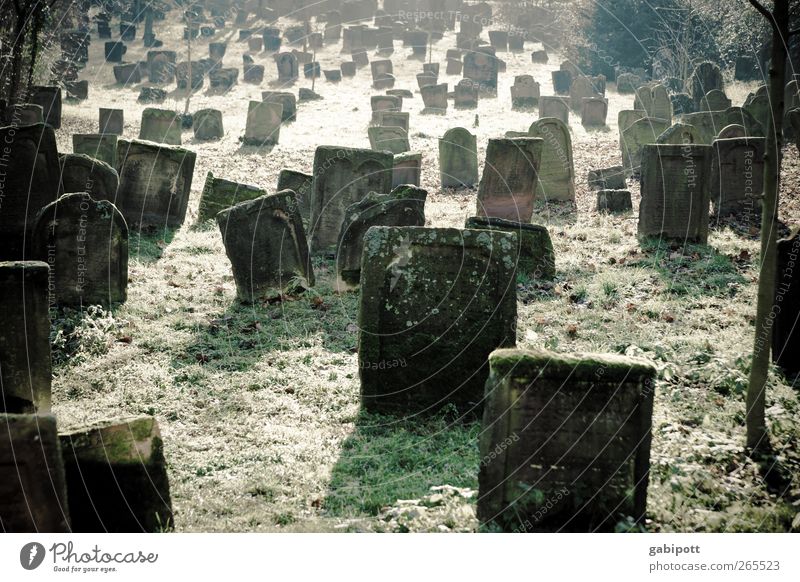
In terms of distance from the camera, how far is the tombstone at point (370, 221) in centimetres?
1049

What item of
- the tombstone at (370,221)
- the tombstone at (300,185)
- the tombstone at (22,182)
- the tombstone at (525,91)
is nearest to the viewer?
the tombstone at (370,221)

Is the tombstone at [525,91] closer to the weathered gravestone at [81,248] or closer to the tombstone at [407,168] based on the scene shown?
the tombstone at [407,168]

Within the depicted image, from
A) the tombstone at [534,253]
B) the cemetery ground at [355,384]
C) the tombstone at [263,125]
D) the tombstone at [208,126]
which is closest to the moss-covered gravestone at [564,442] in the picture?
the cemetery ground at [355,384]

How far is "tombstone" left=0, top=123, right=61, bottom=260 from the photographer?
419 inches

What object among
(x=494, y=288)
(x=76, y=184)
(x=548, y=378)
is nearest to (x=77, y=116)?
(x=76, y=184)

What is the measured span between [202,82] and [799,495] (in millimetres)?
35978

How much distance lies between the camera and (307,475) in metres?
5.92

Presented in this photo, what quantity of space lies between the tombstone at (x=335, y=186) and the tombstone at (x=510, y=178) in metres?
2.22

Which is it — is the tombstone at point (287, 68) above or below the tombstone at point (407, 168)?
above

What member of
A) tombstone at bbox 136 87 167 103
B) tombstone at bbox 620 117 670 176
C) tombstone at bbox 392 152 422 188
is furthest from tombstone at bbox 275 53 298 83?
tombstone at bbox 392 152 422 188

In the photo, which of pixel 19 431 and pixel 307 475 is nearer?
pixel 19 431

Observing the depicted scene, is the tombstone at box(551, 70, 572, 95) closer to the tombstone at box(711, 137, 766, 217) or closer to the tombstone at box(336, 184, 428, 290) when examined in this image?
the tombstone at box(711, 137, 766, 217)

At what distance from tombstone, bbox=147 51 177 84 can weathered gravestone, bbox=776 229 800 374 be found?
116 ft
